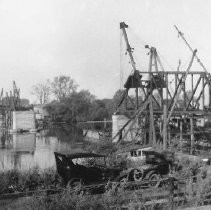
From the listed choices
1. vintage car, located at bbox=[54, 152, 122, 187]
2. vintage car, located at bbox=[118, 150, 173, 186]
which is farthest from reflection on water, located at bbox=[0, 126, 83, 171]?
vintage car, located at bbox=[118, 150, 173, 186]

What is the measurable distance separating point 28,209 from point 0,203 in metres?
2.65

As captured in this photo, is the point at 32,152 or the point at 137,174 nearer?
the point at 137,174

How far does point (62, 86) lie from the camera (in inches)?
5281

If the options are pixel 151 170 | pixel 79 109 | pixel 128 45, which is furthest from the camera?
pixel 79 109

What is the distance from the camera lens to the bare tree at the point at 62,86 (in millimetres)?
132500

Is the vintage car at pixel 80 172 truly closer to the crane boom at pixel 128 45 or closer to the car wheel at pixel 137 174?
the car wheel at pixel 137 174

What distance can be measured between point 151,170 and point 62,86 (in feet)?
384

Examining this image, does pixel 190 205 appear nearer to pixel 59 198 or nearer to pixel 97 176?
pixel 59 198

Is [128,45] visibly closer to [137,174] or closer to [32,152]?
[32,152]

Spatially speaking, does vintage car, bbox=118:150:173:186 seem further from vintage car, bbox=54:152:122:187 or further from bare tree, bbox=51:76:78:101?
bare tree, bbox=51:76:78:101

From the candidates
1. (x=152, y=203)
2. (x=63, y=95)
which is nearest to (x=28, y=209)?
(x=152, y=203)

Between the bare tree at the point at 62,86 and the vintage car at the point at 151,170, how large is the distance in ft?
368

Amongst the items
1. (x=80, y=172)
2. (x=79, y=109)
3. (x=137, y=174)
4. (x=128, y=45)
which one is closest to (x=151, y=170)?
(x=137, y=174)

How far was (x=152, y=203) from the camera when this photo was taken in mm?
11961
